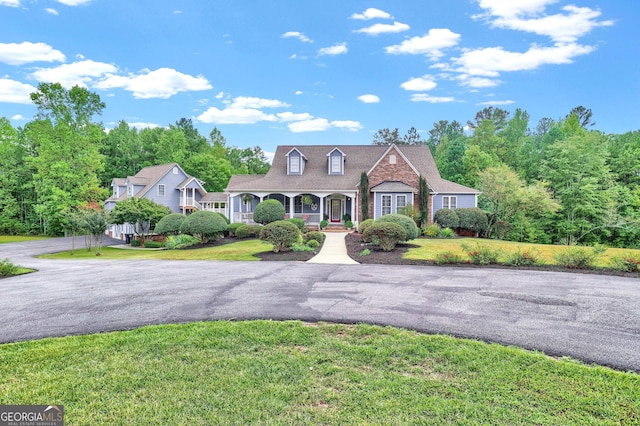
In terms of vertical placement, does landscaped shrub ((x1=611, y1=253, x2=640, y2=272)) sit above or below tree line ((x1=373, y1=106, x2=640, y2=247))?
below

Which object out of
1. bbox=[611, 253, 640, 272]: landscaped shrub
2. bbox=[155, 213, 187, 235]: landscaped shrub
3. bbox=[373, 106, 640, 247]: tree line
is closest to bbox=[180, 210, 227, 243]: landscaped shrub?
bbox=[155, 213, 187, 235]: landscaped shrub

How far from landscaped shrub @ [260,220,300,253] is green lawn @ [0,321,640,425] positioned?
33.9ft

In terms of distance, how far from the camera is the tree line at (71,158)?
109 ft

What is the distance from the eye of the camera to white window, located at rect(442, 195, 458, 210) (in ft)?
86.6

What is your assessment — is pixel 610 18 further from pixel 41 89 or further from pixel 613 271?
pixel 41 89

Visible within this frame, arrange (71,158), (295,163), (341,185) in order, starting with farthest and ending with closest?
(71,158), (295,163), (341,185)

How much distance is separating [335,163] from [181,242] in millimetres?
13621

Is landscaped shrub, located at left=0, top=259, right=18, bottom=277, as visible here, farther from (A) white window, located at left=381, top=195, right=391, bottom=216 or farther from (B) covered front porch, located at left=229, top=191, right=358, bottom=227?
(A) white window, located at left=381, top=195, right=391, bottom=216

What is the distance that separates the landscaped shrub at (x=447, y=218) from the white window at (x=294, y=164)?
11801mm

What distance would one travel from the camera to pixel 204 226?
68.6 feet

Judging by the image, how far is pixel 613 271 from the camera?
11.0m

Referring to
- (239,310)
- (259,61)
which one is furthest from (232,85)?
(239,310)

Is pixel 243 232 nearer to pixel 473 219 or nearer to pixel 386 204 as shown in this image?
pixel 386 204

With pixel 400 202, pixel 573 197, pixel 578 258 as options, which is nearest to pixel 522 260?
pixel 578 258
